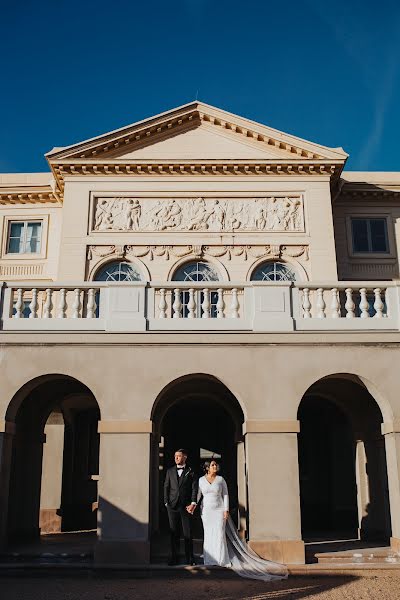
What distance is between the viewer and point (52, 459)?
17969 millimetres

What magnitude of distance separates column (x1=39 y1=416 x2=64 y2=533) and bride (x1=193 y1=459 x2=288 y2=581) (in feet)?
24.2

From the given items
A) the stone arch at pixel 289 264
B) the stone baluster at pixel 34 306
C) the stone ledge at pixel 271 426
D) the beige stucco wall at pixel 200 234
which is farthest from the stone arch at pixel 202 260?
the stone ledge at pixel 271 426

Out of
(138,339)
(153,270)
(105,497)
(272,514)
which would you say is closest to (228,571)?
(272,514)

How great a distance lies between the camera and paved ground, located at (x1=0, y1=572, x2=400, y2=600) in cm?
952

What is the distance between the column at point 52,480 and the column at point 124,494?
6297 millimetres

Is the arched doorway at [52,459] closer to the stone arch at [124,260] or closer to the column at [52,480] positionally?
the column at [52,480]

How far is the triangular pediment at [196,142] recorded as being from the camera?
25.4 meters

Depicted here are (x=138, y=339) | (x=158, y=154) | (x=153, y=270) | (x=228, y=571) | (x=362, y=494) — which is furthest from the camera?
(x=158, y=154)

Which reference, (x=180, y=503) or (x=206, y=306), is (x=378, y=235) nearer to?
(x=206, y=306)

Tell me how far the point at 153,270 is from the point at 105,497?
1348 centimetres

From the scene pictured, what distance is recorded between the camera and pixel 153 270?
962 inches

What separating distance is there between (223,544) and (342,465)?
773 cm

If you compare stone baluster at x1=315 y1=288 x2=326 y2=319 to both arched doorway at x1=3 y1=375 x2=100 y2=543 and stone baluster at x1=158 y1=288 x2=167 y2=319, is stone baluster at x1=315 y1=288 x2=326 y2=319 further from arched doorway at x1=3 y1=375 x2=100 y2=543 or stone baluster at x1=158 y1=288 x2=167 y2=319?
arched doorway at x1=3 y1=375 x2=100 y2=543

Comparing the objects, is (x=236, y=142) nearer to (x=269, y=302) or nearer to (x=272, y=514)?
(x=269, y=302)
